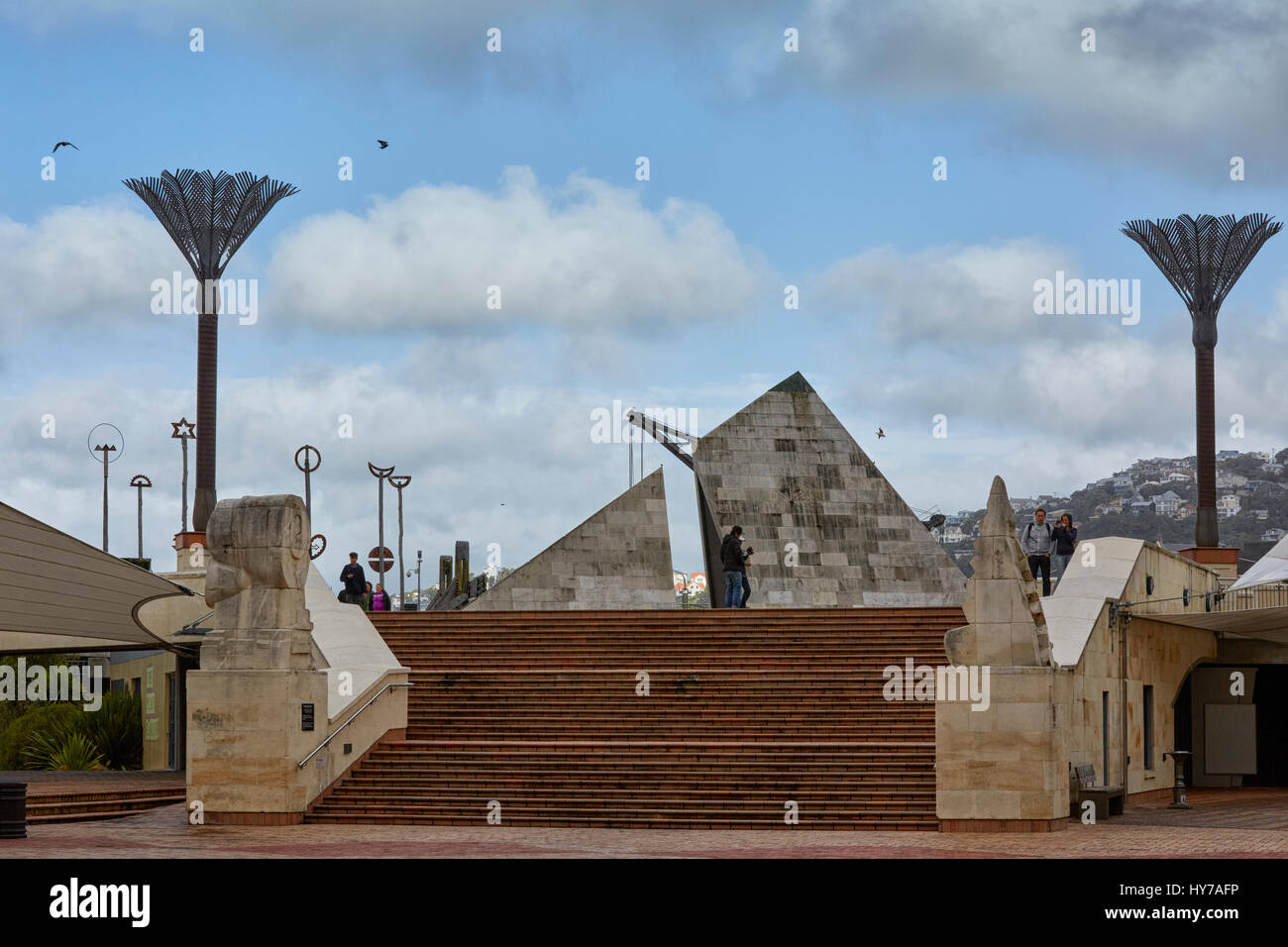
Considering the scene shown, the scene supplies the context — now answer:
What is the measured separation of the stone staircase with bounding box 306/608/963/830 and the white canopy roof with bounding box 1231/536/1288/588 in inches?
144

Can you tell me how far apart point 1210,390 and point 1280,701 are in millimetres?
7365

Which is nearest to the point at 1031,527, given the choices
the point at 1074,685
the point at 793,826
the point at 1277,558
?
the point at 1277,558

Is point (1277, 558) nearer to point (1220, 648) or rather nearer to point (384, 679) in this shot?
point (1220, 648)

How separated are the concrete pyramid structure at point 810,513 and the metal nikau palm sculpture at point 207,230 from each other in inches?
380

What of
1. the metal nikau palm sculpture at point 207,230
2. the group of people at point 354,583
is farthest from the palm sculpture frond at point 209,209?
the group of people at point 354,583

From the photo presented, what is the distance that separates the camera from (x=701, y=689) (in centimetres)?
1895

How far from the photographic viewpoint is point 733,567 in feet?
78.1

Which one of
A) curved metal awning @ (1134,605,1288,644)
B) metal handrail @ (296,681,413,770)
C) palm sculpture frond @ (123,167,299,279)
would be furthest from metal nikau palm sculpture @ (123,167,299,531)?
curved metal awning @ (1134,605,1288,644)

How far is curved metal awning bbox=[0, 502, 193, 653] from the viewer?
16859mm

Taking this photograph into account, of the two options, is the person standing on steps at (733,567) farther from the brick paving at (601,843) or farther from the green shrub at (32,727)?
the green shrub at (32,727)

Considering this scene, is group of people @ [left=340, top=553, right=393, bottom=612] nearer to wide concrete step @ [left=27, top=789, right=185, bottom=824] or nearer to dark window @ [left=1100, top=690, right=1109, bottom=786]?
wide concrete step @ [left=27, top=789, right=185, bottom=824]

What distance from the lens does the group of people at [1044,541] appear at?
22.5 meters

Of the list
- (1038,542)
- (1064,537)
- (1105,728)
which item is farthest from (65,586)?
(1064,537)

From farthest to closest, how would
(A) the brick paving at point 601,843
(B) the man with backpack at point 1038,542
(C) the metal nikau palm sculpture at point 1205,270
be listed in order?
1. (C) the metal nikau palm sculpture at point 1205,270
2. (B) the man with backpack at point 1038,542
3. (A) the brick paving at point 601,843
